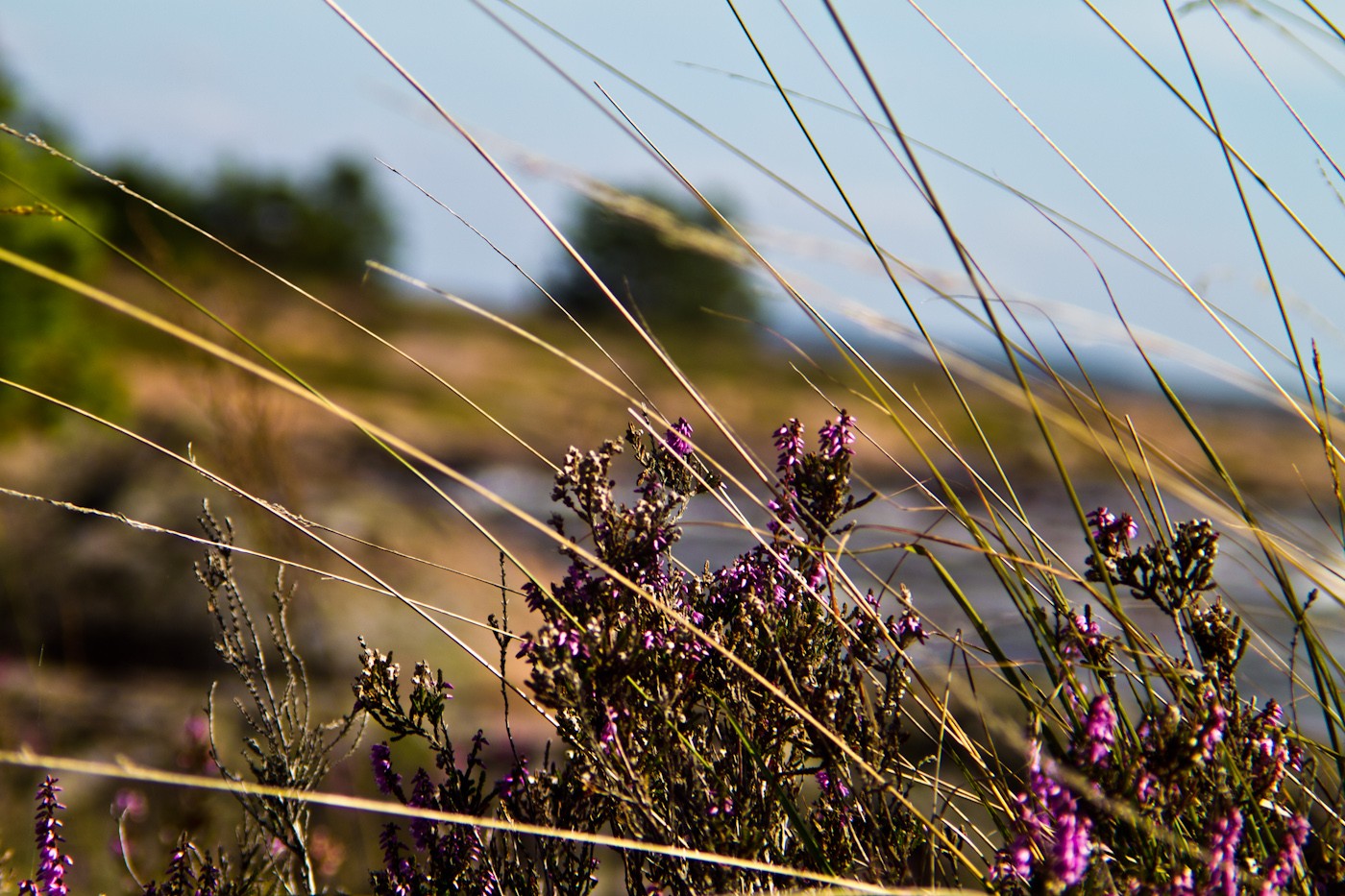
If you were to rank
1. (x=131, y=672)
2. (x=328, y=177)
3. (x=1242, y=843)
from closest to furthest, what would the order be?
1. (x=1242, y=843)
2. (x=131, y=672)
3. (x=328, y=177)

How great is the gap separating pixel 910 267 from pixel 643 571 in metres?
0.55

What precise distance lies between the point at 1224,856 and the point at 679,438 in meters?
0.80

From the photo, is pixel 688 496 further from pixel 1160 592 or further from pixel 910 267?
pixel 1160 592

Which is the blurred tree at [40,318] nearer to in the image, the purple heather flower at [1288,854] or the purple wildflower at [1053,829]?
the purple wildflower at [1053,829]

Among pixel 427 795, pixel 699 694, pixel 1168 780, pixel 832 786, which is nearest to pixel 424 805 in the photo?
pixel 427 795

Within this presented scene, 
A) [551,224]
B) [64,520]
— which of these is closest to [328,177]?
[64,520]

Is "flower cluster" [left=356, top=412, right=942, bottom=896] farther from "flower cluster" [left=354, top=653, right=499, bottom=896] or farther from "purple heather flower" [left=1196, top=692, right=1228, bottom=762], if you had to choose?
"purple heather flower" [left=1196, top=692, right=1228, bottom=762]

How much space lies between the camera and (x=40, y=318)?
15812 millimetres

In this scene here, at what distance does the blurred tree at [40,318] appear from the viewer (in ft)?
48.6

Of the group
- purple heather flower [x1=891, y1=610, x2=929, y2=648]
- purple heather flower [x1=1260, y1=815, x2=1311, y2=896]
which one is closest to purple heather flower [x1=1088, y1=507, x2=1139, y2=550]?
purple heather flower [x1=891, y1=610, x2=929, y2=648]

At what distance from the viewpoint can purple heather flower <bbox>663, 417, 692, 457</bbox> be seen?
144 centimetres

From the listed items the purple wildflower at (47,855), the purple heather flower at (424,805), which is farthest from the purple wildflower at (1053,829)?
the purple wildflower at (47,855)

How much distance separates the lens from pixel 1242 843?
122 cm

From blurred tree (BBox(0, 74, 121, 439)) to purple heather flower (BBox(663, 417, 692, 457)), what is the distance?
15609mm
